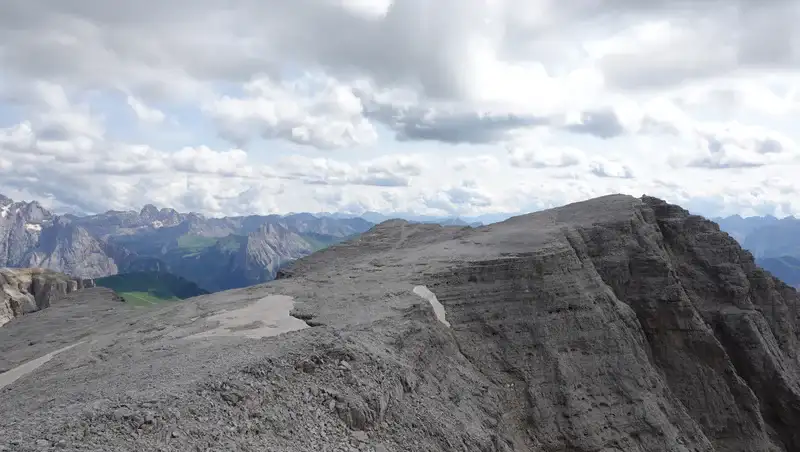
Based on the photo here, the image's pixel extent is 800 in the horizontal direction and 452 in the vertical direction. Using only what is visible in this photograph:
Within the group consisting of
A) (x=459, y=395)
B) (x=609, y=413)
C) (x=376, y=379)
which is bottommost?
(x=609, y=413)

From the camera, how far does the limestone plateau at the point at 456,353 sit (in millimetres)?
20484

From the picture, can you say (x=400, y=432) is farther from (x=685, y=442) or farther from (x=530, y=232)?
(x=530, y=232)

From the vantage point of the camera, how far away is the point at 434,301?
36656 mm

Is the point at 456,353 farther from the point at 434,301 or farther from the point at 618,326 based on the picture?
the point at 618,326

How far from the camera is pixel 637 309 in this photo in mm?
43594

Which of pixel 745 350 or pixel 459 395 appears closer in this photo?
pixel 459 395

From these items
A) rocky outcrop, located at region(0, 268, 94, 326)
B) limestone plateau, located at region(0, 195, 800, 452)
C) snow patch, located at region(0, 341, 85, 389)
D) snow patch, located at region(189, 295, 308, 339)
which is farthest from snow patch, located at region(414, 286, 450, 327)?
rocky outcrop, located at region(0, 268, 94, 326)

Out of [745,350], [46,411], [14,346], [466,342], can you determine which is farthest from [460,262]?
[14,346]

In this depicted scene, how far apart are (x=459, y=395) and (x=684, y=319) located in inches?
863

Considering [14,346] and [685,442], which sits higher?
[14,346]

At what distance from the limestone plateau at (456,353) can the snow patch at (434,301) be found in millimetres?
142

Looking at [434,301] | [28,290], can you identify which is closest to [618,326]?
[434,301]

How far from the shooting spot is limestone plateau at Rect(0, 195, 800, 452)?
67.2 feet

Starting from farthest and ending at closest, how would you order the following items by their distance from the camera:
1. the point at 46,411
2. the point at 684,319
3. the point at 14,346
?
the point at 684,319
the point at 14,346
the point at 46,411
